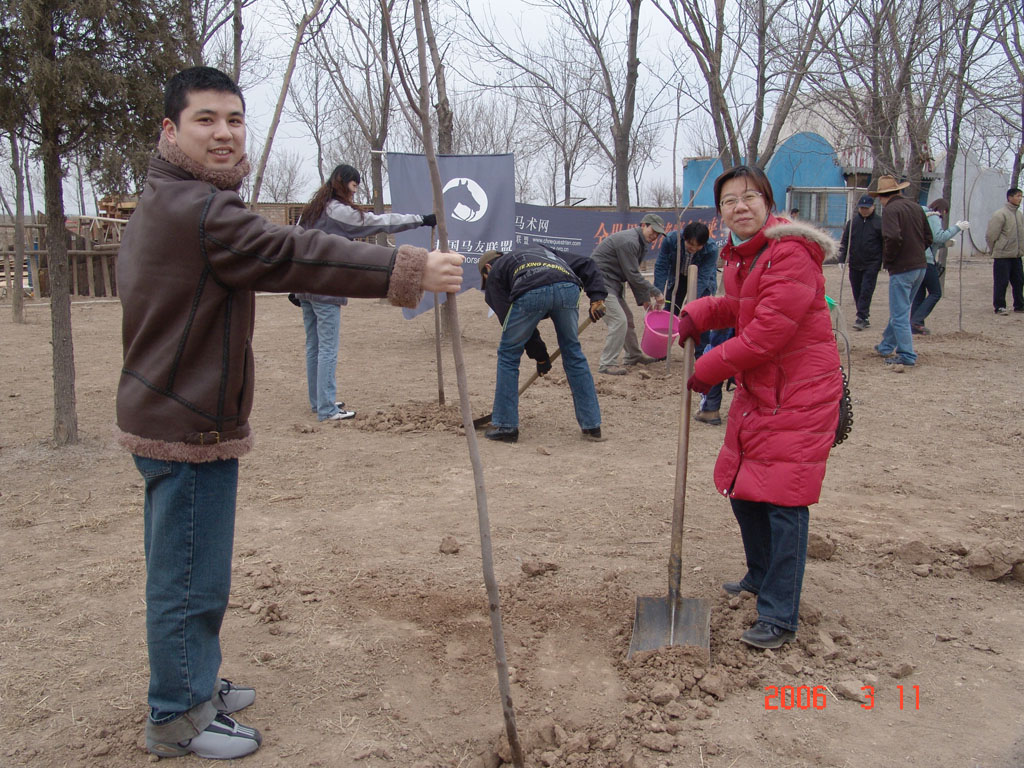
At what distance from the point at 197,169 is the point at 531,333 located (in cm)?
393

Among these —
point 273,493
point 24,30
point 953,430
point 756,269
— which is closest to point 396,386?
point 273,493

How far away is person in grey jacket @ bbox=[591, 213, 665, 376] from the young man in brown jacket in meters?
6.00

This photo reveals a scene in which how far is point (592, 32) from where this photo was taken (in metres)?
11.3

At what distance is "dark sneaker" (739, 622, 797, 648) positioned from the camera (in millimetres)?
2990

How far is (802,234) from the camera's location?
283cm

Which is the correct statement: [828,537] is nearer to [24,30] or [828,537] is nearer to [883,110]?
[24,30]

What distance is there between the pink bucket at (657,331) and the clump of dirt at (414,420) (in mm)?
2543

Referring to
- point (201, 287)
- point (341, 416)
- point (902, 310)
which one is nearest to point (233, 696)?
point (201, 287)

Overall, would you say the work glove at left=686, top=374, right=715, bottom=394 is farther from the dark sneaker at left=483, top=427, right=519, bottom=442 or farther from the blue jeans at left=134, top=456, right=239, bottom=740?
the dark sneaker at left=483, top=427, right=519, bottom=442

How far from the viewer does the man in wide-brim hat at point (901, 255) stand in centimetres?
857

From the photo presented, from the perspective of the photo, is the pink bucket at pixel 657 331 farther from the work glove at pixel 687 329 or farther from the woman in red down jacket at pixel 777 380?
the woman in red down jacket at pixel 777 380
